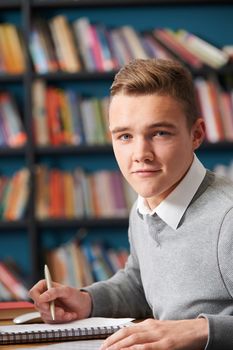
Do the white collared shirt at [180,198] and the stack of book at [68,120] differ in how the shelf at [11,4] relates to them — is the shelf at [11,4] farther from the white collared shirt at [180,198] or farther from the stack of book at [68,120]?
the white collared shirt at [180,198]

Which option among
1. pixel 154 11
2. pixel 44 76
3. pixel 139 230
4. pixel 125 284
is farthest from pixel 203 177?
pixel 154 11

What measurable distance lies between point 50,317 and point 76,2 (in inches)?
107

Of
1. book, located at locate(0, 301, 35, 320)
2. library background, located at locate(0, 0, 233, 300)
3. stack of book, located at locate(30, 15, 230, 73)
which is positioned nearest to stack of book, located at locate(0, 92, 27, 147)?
library background, located at locate(0, 0, 233, 300)

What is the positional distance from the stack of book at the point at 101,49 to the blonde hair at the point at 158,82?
8.18ft

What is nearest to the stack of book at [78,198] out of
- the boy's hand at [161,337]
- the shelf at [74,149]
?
the shelf at [74,149]

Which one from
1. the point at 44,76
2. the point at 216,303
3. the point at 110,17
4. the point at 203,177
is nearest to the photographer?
the point at 216,303

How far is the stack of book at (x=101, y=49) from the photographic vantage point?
12.9 feet

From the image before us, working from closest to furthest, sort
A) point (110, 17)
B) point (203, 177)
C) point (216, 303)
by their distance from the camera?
1. point (216, 303)
2. point (203, 177)
3. point (110, 17)

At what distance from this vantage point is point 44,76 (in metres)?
3.93

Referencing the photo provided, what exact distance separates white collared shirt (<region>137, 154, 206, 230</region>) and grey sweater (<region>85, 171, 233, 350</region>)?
0.4 inches

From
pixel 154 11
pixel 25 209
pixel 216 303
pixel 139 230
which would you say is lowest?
pixel 216 303

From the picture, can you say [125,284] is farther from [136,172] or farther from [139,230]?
[136,172]

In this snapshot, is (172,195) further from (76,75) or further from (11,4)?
(11,4)

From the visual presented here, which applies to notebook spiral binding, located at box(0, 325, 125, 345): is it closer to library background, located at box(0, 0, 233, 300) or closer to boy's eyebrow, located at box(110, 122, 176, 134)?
boy's eyebrow, located at box(110, 122, 176, 134)
